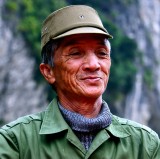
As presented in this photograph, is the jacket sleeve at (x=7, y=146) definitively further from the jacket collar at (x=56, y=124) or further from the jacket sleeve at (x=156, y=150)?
the jacket sleeve at (x=156, y=150)

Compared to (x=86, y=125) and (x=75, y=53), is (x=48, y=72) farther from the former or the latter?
(x=86, y=125)

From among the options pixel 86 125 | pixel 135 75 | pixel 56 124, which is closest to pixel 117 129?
pixel 86 125

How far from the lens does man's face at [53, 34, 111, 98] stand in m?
2.25

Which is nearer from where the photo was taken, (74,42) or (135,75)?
(74,42)

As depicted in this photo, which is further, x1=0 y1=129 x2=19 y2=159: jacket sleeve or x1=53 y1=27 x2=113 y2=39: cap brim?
x1=53 y1=27 x2=113 y2=39: cap brim

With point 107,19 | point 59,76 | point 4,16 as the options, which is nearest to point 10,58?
point 4,16

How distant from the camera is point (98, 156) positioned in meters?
2.17

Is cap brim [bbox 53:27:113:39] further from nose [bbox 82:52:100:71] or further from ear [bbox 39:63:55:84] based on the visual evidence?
ear [bbox 39:63:55:84]

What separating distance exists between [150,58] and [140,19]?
194 cm

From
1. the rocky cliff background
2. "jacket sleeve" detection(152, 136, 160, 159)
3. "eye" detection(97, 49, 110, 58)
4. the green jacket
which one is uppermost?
"eye" detection(97, 49, 110, 58)

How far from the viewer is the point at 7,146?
2117mm

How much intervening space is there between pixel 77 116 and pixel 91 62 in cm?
21

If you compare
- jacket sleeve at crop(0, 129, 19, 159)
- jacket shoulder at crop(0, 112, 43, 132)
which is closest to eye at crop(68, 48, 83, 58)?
jacket shoulder at crop(0, 112, 43, 132)

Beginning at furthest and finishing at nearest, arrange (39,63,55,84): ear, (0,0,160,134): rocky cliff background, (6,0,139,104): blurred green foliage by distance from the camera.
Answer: (6,0,139,104): blurred green foliage, (0,0,160,134): rocky cliff background, (39,63,55,84): ear
